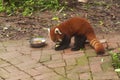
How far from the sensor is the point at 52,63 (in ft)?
16.6

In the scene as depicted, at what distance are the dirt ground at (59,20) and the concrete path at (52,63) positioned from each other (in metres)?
0.49

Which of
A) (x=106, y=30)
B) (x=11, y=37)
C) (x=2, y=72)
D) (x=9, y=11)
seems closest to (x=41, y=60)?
(x=2, y=72)

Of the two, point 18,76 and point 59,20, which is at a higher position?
point 59,20

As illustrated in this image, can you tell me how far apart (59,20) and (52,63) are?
1.91m

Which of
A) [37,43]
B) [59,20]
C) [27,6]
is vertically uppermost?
[27,6]

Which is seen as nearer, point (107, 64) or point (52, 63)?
point (107, 64)

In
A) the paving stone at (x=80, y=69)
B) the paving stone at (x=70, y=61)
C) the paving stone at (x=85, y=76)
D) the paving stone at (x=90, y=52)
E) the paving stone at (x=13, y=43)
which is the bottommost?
the paving stone at (x=85, y=76)

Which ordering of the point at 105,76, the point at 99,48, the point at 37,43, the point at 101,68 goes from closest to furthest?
1. the point at 105,76
2. the point at 101,68
3. the point at 99,48
4. the point at 37,43

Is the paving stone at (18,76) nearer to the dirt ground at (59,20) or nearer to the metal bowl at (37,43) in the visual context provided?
the metal bowl at (37,43)

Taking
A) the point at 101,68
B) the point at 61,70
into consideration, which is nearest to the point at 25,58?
the point at 61,70

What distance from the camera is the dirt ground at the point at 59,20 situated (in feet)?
21.0

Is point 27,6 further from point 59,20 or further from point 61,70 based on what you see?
point 61,70

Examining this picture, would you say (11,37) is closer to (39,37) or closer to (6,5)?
(39,37)

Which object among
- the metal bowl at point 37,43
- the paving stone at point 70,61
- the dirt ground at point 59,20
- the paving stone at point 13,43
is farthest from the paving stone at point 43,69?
the dirt ground at point 59,20
